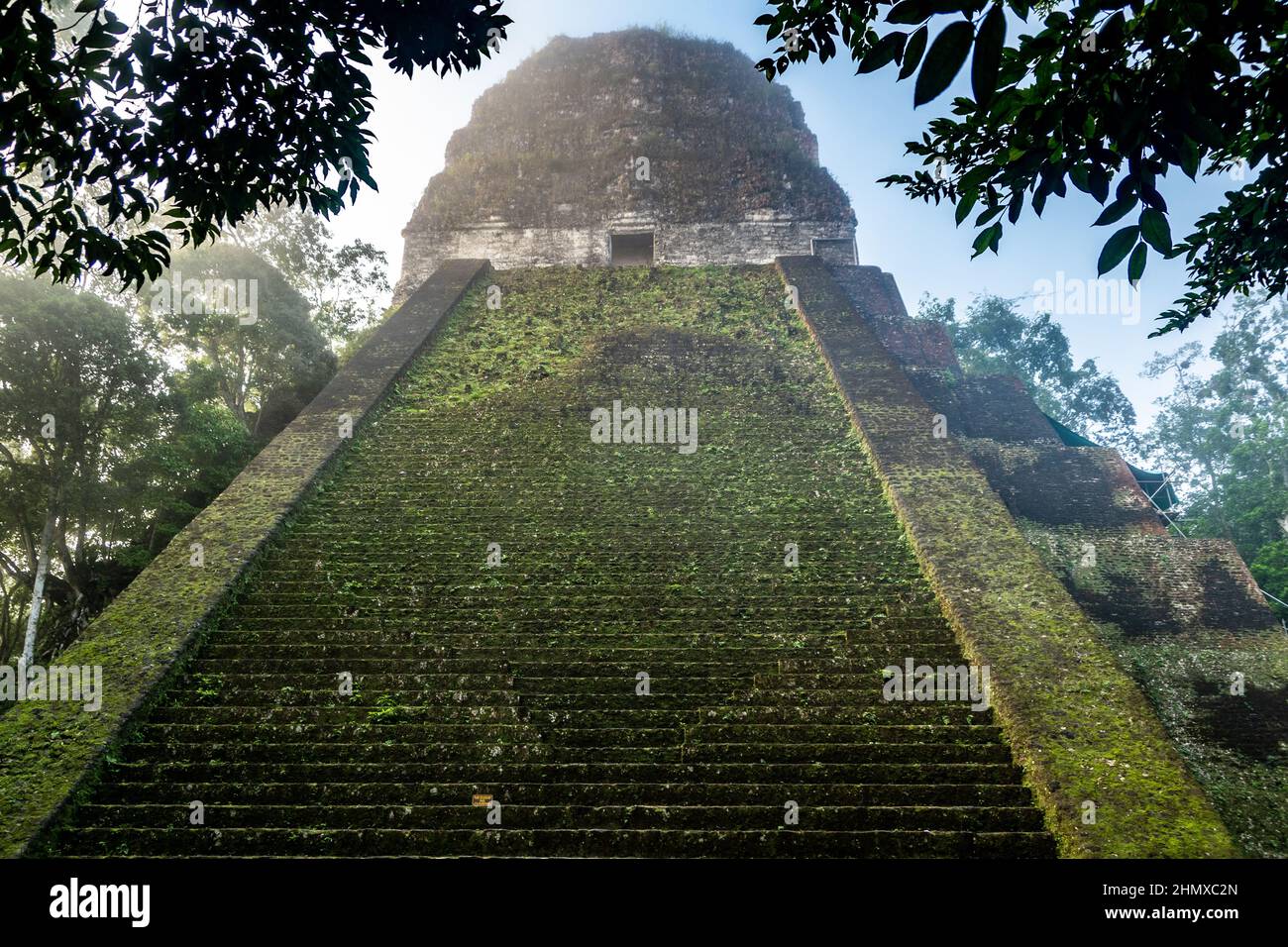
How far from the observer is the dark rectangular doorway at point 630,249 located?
17.3 metres

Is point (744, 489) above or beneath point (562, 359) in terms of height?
beneath

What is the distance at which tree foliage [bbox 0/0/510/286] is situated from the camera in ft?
10.4

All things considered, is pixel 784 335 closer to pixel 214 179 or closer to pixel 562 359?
pixel 562 359

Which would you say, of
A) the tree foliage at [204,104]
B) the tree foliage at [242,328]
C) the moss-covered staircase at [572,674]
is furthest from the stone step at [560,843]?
the tree foliage at [242,328]

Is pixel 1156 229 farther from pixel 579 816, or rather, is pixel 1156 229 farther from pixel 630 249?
pixel 630 249

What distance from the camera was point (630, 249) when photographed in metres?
17.6

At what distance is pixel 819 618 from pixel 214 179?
16.5ft

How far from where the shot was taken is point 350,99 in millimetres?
3488

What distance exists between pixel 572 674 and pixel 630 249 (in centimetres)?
1424

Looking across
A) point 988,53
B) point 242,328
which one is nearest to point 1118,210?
point 988,53

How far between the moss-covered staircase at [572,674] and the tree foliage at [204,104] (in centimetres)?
305

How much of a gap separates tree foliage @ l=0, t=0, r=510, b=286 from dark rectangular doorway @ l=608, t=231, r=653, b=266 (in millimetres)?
14229

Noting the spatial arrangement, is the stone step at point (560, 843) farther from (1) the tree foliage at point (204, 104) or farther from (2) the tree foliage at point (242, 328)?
(2) the tree foliage at point (242, 328)
